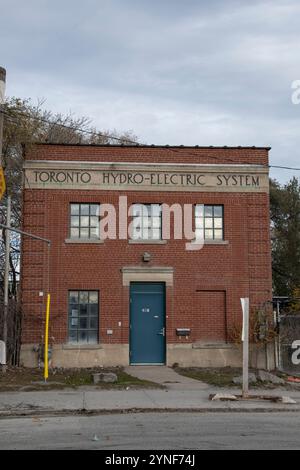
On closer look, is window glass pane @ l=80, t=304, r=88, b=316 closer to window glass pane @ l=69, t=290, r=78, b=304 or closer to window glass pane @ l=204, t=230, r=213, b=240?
window glass pane @ l=69, t=290, r=78, b=304

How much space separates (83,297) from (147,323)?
7.39ft

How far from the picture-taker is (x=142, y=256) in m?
20.3

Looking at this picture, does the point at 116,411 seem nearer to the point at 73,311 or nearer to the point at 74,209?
the point at 73,311

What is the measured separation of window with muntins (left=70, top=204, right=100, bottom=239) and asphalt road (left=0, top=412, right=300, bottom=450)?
9236mm

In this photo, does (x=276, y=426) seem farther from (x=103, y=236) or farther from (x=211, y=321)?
(x=103, y=236)

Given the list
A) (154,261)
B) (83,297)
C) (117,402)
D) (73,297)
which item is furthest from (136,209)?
(117,402)

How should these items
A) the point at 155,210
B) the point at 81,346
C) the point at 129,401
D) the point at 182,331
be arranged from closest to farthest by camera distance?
the point at 129,401
the point at 81,346
the point at 182,331
the point at 155,210

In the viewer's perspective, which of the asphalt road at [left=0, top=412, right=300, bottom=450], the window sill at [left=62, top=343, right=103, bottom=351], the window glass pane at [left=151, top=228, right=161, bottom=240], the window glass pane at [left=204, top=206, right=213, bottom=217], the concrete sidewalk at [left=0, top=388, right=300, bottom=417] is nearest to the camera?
the asphalt road at [left=0, top=412, right=300, bottom=450]

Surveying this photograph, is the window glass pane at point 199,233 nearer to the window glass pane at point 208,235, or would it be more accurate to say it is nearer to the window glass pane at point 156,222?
the window glass pane at point 208,235

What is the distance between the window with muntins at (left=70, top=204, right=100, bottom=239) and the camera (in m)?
20.5

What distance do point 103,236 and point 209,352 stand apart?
16.8ft

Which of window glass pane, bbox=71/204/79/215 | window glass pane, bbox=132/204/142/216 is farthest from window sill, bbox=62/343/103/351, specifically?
window glass pane, bbox=132/204/142/216

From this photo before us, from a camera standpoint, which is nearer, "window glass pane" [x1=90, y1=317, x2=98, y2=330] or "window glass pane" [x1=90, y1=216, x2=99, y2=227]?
"window glass pane" [x1=90, y1=317, x2=98, y2=330]

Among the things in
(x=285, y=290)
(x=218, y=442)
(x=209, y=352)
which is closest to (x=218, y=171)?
(x=209, y=352)
